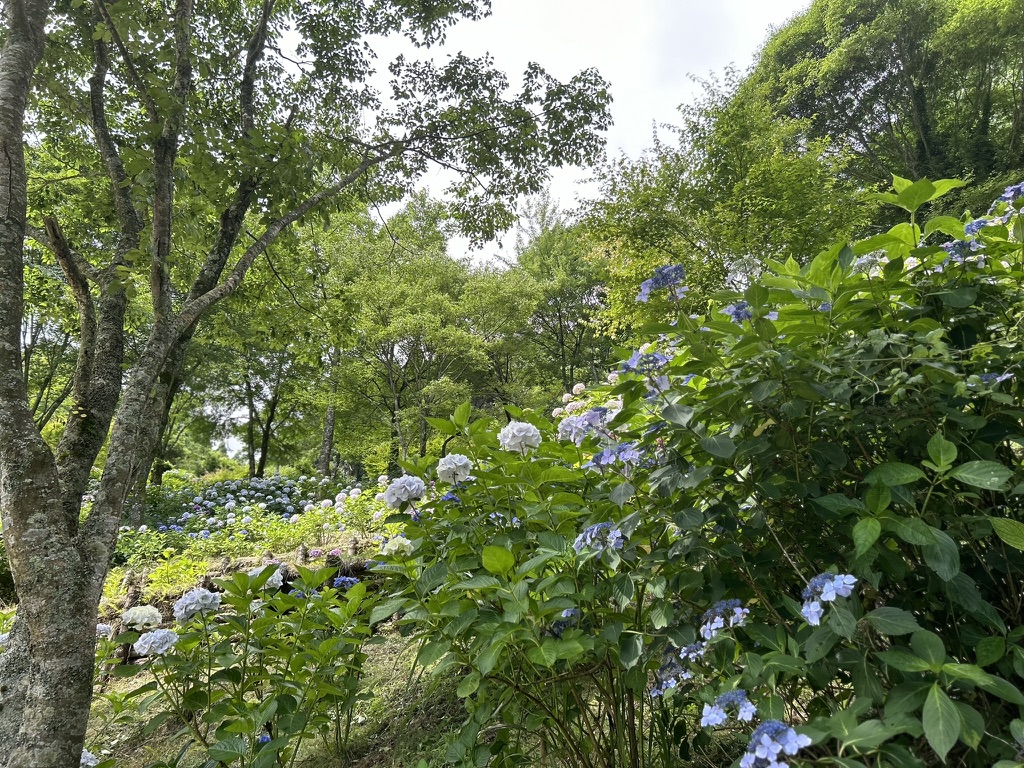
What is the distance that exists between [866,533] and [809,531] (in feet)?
1.04

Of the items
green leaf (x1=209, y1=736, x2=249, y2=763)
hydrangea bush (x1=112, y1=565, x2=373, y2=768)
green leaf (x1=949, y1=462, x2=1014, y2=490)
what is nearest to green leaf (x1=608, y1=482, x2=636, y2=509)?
green leaf (x1=949, y1=462, x2=1014, y2=490)

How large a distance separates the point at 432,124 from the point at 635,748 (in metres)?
4.82

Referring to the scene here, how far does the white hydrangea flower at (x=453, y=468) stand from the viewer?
1.42 m

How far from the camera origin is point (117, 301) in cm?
241

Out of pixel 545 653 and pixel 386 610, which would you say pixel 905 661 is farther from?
pixel 386 610

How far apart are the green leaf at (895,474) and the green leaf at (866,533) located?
8 cm

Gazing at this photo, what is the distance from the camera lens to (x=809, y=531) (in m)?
1.07

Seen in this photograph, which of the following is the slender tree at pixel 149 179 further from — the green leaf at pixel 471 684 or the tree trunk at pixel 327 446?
the tree trunk at pixel 327 446

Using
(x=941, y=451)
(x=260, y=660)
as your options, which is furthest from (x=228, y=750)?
(x=941, y=451)

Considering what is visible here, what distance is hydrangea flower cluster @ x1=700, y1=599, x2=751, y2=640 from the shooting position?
886 millimetres

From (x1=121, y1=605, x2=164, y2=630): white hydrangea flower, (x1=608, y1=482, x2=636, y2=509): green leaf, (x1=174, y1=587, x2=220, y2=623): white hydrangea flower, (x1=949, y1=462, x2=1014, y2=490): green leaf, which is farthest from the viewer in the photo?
(x1=121, y1=605, x2=164, y2=630): white hydrangea flower

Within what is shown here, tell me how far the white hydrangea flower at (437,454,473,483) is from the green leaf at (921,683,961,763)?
105cm

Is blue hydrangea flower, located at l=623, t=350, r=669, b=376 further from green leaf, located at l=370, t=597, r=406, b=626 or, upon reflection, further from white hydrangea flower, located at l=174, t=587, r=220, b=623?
white hydrangea flower, located at l=174, t=587, r=220, b=623

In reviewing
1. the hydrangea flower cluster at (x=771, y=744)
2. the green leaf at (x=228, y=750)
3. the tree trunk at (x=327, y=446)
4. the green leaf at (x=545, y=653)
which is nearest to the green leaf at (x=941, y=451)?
the hydrangea flower cluster at (x=771, y=744)
